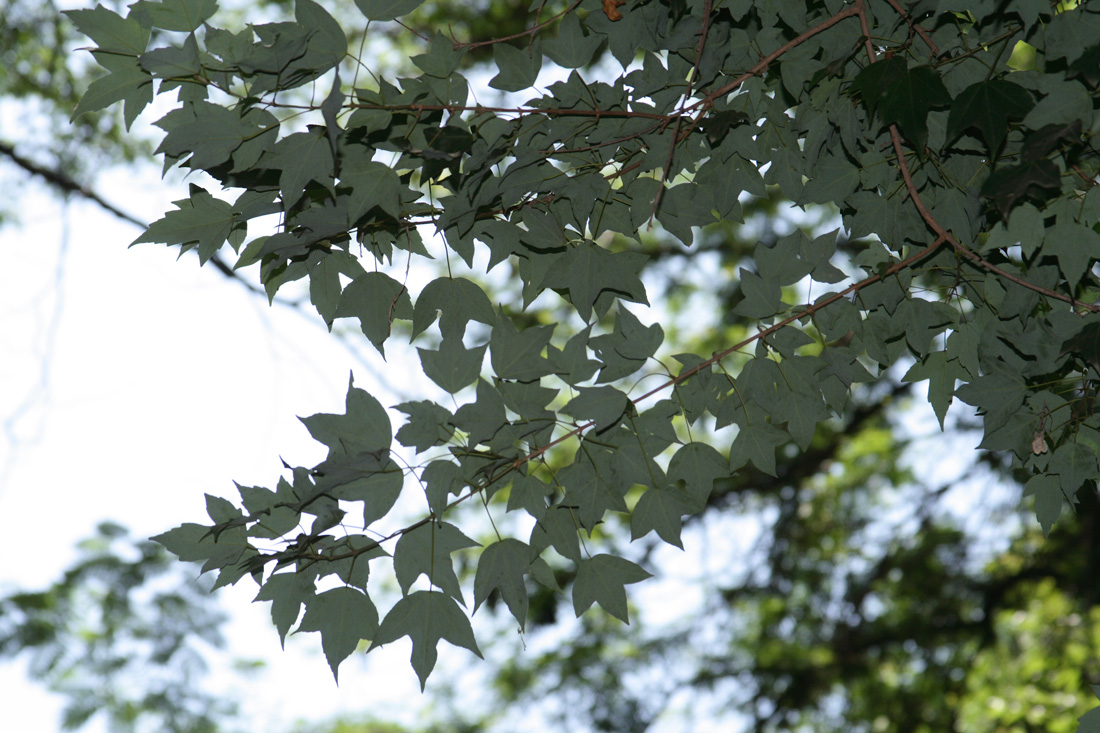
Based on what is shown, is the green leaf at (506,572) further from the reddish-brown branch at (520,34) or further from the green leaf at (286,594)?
the reddish-brown branch at (520,34)

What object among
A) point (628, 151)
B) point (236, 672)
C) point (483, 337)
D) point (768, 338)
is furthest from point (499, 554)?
point (236, 672)

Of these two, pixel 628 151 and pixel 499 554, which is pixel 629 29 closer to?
pixel 628 151

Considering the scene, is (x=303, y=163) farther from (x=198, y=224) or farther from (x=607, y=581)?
(x=607, y=581)

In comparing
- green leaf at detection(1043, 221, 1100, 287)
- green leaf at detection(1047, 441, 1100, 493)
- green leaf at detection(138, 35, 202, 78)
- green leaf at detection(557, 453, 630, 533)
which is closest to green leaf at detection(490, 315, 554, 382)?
green leaf at detection(557, 453, 630, 533)

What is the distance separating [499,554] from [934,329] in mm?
795

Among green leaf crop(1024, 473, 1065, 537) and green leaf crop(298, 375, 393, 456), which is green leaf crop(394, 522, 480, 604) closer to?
green leaf crop(298, 375, 393, 456)

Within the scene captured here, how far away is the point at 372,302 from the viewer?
1.24 m

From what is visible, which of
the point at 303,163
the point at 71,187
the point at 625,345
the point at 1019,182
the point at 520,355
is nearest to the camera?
the point at 1019,182

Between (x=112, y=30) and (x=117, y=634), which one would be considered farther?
(x=117, y=634)

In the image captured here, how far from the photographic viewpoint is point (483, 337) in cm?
550

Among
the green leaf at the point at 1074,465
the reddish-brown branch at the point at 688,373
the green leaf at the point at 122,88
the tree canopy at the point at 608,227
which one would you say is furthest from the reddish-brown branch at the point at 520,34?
the green leaf at the point at 1074,465

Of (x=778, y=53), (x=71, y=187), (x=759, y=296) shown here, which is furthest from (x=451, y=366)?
(x=71, y=187)

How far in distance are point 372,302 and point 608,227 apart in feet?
1.36

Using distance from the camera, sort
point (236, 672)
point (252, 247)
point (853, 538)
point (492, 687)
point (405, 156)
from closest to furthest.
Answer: point (405, 156) → point (252, 247) → point (853, 538) → point (492, 687) → point (236, 672)
